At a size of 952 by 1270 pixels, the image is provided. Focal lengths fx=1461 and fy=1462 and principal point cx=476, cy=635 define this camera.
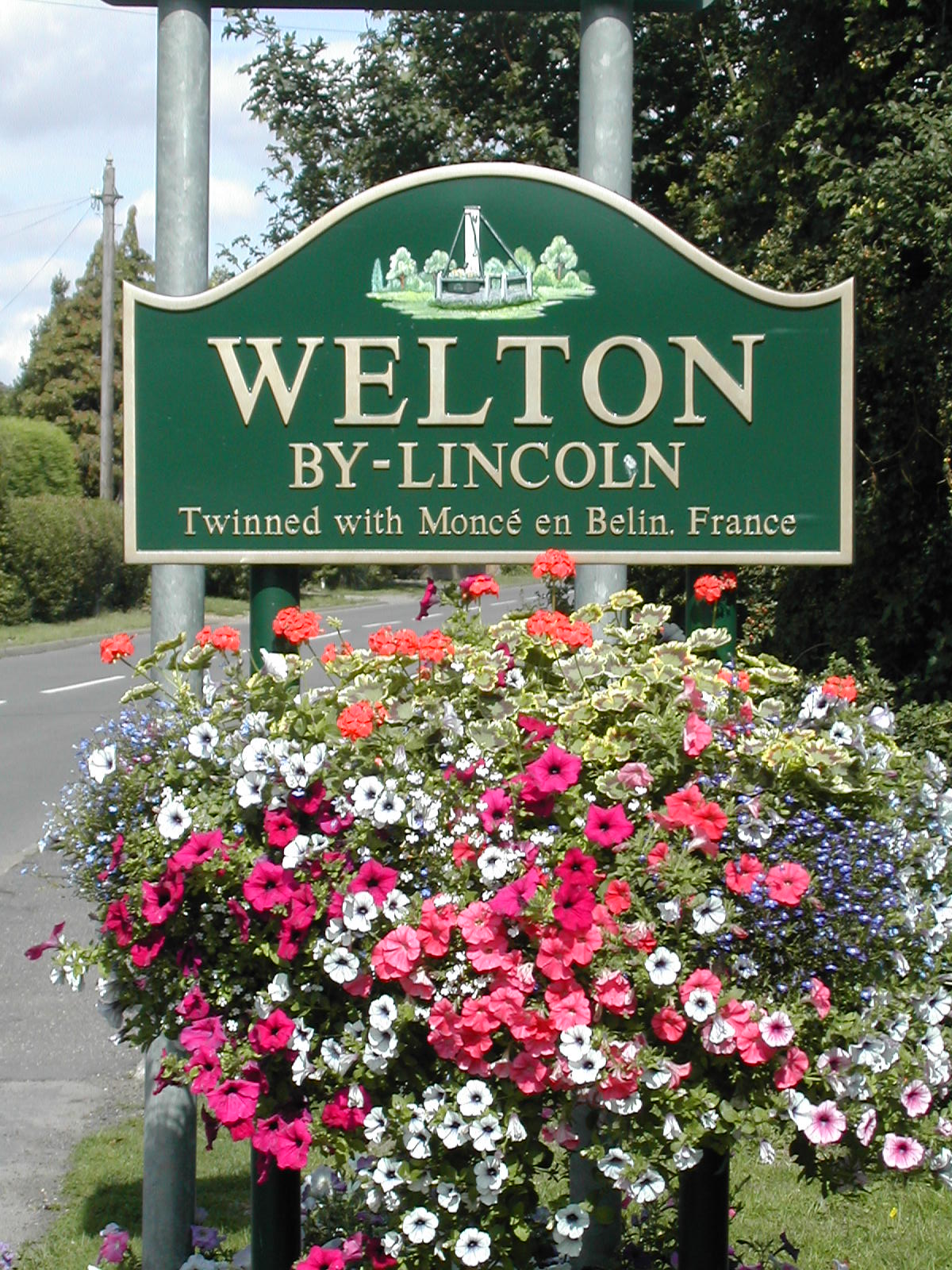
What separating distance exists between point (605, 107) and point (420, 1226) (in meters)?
2.22

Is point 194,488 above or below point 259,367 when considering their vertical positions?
below

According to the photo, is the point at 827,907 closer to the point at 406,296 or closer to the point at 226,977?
the point at 226,977

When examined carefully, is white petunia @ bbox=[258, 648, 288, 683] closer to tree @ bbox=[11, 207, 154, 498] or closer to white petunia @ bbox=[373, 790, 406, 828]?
white petunia @ bbox=[373, 790, 406, 828]

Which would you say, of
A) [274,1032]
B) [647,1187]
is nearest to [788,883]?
[647,1187]

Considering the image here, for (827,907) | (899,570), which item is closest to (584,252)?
(827,907)

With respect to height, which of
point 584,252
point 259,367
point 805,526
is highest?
point 584,252

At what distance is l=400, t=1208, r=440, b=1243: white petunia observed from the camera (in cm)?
218

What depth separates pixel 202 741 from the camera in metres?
2.38

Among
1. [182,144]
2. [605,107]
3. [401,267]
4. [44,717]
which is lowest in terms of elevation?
[44,717]

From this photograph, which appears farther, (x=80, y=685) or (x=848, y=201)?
(x=80, y=685)

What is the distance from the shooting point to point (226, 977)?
7.67 feet

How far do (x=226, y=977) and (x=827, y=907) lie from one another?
0.95m

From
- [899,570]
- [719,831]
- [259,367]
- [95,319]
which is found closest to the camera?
[719,831]

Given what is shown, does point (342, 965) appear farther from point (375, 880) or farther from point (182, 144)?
point (182, 144)
